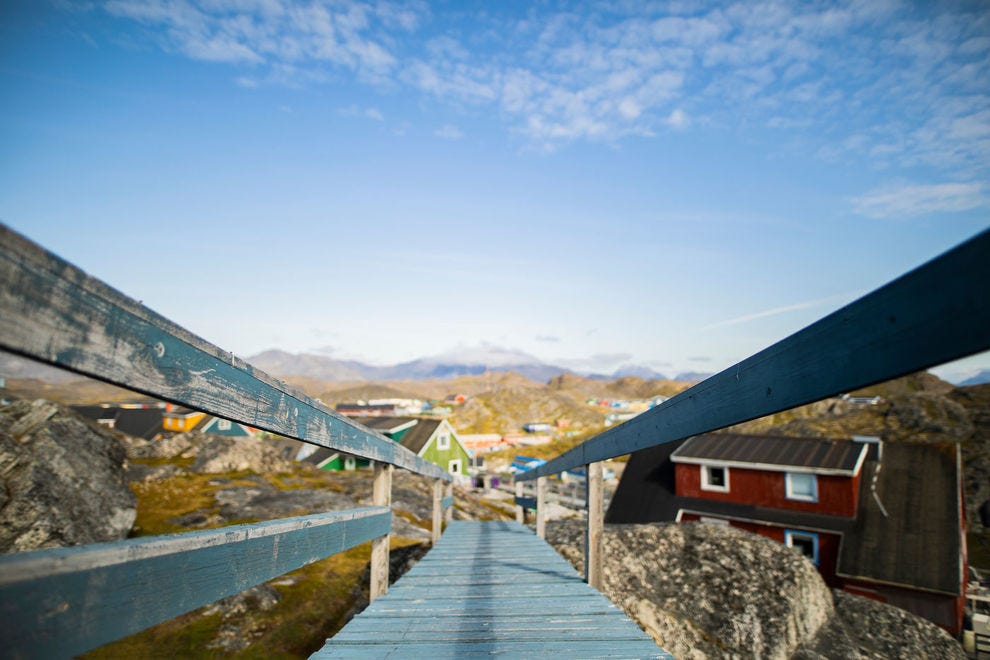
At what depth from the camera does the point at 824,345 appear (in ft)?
4.77

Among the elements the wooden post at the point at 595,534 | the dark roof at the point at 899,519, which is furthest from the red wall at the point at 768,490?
the wooden post at the point at 595,534

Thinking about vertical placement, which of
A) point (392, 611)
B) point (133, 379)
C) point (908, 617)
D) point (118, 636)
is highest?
point (133, 379)

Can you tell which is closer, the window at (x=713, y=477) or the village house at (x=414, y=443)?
the window at (x=713, y=477)

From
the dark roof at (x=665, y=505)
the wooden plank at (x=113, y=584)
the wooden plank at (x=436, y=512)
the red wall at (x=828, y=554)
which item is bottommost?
the red wall at (x=828, y=554)

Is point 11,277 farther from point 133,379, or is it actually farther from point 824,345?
point 824,345

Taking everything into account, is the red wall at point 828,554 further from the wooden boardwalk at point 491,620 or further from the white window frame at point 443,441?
the white window frame at point 443,441

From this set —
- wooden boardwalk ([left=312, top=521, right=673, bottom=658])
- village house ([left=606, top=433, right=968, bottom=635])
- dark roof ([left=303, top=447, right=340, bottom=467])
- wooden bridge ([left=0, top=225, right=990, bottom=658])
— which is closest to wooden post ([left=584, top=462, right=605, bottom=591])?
wooden boardwalk ([left=312, top=521, right=673, bottom=658])

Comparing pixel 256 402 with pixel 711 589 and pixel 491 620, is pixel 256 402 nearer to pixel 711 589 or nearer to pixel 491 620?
pixel 491 620

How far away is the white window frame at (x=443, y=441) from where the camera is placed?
4606cm

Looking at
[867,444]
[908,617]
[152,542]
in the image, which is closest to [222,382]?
[152,542]

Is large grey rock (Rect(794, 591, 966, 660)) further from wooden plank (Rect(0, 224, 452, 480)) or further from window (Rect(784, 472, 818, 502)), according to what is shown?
window (Rect(784, 472, 818, 502))

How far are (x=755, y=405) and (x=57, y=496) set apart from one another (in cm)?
1013

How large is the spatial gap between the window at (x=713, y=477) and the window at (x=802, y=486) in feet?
9.79

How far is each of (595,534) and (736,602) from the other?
3131 millimetres
